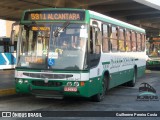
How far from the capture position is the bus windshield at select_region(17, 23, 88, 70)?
10.2 metres

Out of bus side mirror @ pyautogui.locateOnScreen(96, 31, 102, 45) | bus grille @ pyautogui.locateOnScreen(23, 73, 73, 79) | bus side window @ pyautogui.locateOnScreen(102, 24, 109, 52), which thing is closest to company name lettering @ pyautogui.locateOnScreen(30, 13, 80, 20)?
bus side mirror @ pyautogui.locateOnScreen(96, 31, 102, 45)

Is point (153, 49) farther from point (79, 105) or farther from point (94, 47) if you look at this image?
point (94, 47)

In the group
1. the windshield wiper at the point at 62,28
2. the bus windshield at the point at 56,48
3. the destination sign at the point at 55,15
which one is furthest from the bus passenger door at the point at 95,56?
the windshield wiper at the point at 62,28

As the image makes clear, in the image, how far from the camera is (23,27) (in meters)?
10.9

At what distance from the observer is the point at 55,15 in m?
10.6

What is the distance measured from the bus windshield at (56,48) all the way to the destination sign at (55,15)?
190 millimetres

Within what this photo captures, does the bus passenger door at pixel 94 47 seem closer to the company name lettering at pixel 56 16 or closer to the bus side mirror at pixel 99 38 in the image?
the bus side mirror at pixel 99 38

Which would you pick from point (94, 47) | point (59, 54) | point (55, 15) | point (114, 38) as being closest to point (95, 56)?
point (94, 47)

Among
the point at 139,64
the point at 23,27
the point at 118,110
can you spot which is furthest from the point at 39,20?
the point at 139,64

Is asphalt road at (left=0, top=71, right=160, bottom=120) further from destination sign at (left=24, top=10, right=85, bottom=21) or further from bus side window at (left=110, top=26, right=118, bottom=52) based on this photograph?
destination sign at (left=24, top=10, right=85, bottom=21)

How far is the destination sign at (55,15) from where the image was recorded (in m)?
10.4

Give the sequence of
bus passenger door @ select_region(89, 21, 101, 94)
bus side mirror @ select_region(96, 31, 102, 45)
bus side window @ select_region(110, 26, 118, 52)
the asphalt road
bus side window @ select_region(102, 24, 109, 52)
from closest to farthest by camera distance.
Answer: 1. the asphalt road
2. bus passenger door @ select_region(89, 21, 101, 94)
3. bus side mirror @ select_region(96, 31, 102, 45)
4. bus side window @ select_region(102, 24, 109, 52)
5. bus side window @ select_region(110, 26, 118, 52)

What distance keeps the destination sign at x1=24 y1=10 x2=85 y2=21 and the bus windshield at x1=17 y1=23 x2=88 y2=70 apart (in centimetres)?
19

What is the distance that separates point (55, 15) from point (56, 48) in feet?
3.18
